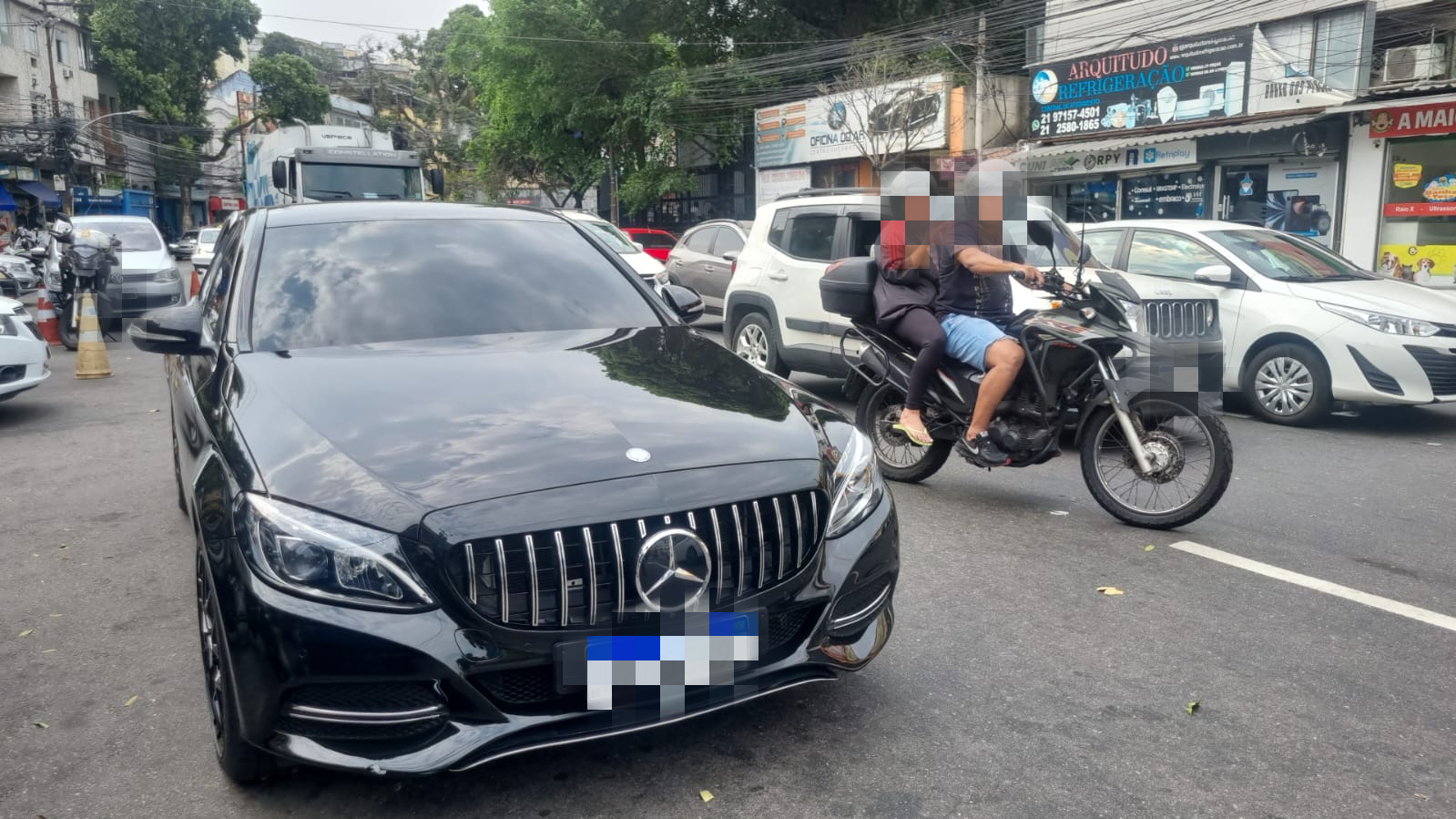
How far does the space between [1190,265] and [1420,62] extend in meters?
10.2

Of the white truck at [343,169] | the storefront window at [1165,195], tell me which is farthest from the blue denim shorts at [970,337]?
the white truck at [343,169]

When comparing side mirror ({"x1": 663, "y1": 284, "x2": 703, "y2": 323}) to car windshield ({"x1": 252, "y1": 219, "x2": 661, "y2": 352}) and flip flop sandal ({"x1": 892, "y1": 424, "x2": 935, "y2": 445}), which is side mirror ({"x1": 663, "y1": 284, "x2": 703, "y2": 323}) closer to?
car windshield ({"x1": 252, "y1": 219, "x2": 661, "y2": 352})

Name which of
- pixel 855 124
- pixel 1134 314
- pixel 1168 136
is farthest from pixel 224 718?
pixel 855 124

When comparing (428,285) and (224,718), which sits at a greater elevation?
(428,285)

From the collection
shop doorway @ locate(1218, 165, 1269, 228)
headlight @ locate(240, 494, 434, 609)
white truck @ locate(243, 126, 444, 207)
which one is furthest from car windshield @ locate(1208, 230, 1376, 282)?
white truck @ locate(243, 126, 444, 207)

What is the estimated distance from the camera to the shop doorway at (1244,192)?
18062mm

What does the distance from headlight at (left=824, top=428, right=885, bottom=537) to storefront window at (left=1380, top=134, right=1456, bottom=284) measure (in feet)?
52.2

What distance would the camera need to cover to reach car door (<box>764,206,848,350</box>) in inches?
357

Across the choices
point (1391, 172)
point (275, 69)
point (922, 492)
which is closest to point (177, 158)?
point (275, 69)

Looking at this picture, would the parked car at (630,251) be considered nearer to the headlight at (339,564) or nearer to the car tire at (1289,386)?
the car tire at (1289,386)

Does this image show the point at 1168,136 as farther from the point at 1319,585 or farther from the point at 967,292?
the point at 1319,585

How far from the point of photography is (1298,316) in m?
8.25

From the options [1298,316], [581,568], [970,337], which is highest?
[970,337]

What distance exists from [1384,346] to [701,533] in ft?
23.0
